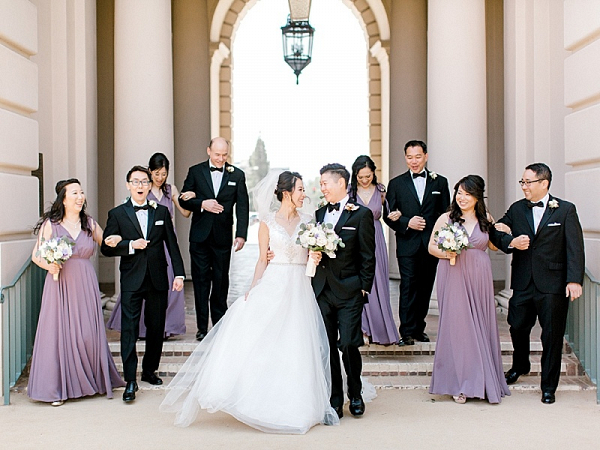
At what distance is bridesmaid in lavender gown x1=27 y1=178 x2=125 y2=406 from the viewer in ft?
21.4

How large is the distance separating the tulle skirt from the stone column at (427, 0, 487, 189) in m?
4.22

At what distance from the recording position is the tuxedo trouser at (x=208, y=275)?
7.88 meters

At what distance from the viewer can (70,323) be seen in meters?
6.62

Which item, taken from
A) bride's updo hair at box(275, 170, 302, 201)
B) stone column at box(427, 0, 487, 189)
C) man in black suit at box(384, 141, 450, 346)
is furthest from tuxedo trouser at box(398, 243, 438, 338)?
stone column at box(427, 0, 487, 189)

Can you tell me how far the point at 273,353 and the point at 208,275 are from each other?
2424 millimetres

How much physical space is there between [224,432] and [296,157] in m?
38.3

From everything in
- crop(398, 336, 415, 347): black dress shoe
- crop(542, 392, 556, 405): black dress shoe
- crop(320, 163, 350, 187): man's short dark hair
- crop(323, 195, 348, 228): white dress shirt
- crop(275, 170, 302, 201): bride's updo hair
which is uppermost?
crop(320, 163, 350, 187): man's short dark hair

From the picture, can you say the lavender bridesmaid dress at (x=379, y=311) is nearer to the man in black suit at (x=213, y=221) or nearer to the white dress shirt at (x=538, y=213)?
the man in black suit at (x=213, y=221)

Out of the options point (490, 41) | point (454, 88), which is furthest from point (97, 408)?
point (490, 41)

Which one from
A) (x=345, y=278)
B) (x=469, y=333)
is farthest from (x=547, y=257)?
(x=345, y=278)

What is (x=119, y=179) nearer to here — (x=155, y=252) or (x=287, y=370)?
(x=155, y=252)

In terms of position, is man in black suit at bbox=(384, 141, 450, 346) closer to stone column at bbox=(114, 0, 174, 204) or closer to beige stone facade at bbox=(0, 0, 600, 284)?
beige stone facade at bbox=(0, 0, 600, 284)

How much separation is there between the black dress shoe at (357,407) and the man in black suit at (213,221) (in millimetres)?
2287

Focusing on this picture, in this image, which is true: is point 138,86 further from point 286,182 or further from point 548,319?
point 548,319
